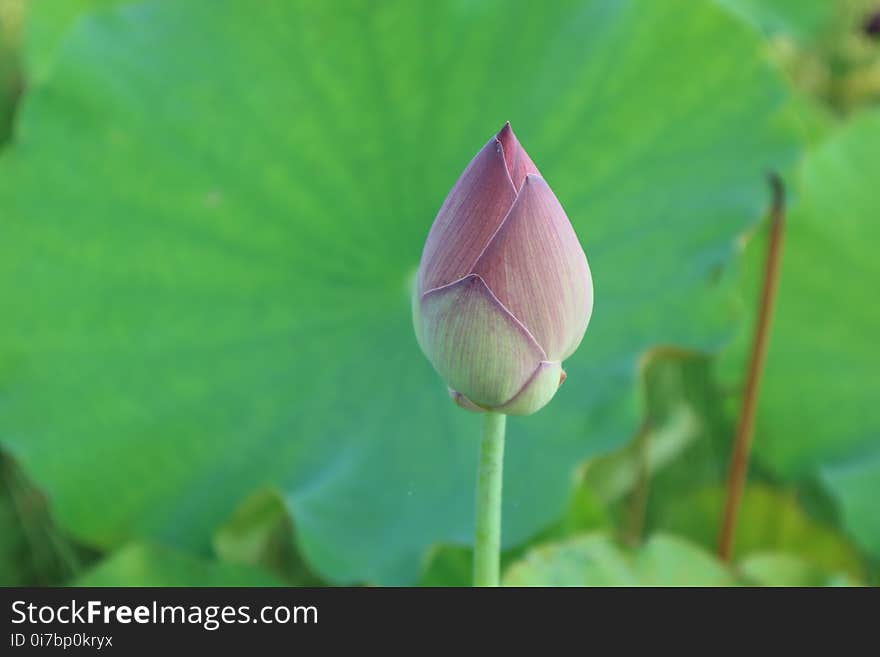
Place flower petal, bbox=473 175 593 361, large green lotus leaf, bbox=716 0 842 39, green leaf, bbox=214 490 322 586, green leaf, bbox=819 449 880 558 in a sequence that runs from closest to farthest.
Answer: flower petal, bbox=473 175 593 361 < green leaf, bbox=214 490 322 586 < green leaf, bbox=819 449 880 558 < large green lotus leaf, bbox=716 0 842 39

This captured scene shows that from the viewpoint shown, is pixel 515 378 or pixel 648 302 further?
pixel 648 302

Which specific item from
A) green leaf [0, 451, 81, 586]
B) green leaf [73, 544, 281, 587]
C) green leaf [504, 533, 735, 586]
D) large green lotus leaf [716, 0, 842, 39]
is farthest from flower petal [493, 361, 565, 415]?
large green lotus leaf [716, 0, 842, 39]

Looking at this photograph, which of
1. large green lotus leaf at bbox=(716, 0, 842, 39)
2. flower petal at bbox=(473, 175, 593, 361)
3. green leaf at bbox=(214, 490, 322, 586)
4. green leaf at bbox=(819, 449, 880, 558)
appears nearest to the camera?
flower petal at bbox=(473, 175, 593, 361)

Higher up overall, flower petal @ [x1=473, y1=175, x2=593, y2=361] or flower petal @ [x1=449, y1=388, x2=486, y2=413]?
flower petal @ [x1=473, y1=175, x2=593, y2=361]

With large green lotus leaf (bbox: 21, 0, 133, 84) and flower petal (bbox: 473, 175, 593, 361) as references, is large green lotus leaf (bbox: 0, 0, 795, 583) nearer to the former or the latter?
large green lotus leaf (bbox: 21, 0, 133, 84)

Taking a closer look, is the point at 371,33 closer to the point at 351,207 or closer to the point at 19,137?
the point at 351,207

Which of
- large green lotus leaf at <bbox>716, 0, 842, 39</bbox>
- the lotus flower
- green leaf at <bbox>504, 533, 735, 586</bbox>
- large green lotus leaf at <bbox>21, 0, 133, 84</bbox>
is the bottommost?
the lotus flower
